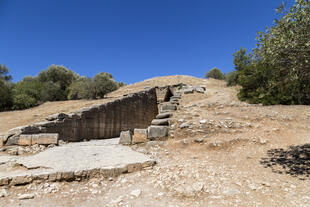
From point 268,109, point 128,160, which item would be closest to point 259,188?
point 128,160

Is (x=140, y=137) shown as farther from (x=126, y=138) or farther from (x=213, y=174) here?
(x=213, y=174)

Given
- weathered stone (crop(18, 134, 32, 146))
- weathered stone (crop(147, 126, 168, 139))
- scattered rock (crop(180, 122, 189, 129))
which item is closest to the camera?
weathered stone (crop(18, 134, 32, 146))

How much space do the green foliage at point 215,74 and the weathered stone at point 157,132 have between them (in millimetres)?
36411

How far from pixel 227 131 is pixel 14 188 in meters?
5.88

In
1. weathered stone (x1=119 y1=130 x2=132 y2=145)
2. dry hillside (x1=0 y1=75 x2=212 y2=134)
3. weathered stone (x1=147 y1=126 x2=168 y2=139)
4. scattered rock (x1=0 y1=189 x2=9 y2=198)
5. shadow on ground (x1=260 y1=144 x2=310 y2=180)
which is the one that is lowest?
scattered rock (x1=0 y1=189 x2=9 y2=198)

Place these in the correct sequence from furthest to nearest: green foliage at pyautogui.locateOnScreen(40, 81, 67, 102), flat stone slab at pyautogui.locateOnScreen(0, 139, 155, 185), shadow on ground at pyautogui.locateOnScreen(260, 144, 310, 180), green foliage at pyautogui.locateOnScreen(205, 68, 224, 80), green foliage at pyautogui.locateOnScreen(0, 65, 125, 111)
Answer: green foliage at pyautogui.locateOnScreen(205, 68, 224, 80)
green foliage at pyautogui.locateOnScreen(40, 81, 67, 102)
green foliage at pyautogui.locateOnScreen(0, 65, 125, 111)
shadow on ground at pyautogui.locateOnScreen(260, 144, 310, 180)
flat stone slab at pyautogui.locateOnScreen(0, 139, 155, 185)

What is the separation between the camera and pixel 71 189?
316 cm

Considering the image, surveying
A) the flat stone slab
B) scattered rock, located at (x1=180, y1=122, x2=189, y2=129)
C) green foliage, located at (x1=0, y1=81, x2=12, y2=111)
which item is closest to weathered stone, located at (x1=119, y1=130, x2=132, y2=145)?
the flat stone slab

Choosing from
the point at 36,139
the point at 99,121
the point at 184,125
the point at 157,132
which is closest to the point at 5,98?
the point at 99,121

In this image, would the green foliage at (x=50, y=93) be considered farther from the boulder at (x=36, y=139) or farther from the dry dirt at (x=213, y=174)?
the dry dirt at (x=213, y=174)

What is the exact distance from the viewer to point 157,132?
6.04m

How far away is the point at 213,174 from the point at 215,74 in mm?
39864

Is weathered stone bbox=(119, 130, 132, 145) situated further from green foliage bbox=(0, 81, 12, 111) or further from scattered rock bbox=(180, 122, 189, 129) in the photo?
green foliage bbox=(0, 81, 12, 111)

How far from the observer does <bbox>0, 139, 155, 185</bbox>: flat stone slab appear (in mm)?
3269
